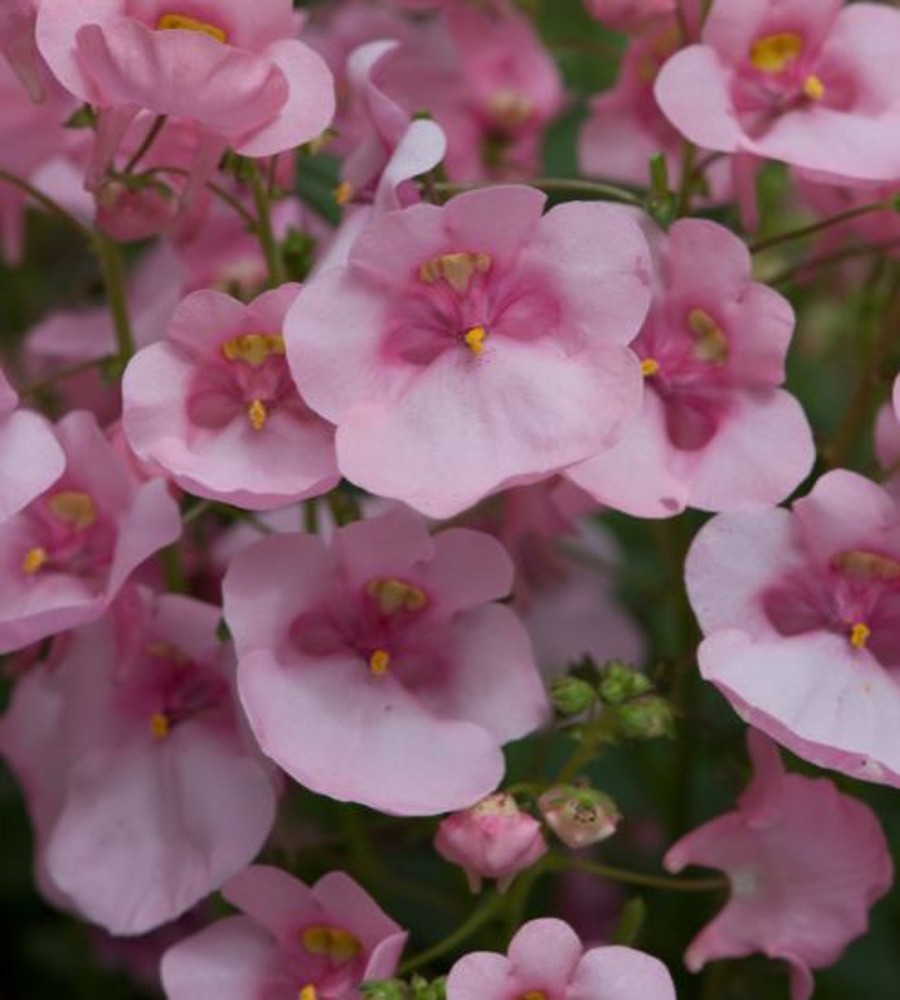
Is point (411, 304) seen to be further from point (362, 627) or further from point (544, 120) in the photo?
point (544, 120)

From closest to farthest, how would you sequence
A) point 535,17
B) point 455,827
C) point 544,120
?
point 455,827 < point 544,120 < point 535,17

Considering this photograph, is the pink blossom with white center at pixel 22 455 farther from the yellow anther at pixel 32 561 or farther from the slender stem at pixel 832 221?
the slender stem at pixel 832 221

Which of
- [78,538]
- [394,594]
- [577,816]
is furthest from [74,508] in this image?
[577,816]

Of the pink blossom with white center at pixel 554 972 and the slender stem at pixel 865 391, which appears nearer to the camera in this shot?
the pink blossom with white center at pixel 554 972

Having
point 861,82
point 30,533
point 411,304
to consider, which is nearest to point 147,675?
point 30,533

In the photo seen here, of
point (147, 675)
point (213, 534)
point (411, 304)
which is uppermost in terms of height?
point (411, 304)

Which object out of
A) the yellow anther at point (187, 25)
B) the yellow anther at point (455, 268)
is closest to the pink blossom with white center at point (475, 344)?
the yellow anther at point (455, 268)
